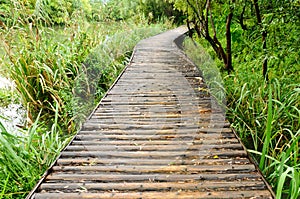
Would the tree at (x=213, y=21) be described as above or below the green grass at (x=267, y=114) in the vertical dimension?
above

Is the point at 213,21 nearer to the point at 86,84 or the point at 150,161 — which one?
the point at 86,84

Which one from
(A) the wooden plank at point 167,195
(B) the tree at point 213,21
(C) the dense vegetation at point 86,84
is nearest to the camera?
(A) the wooden plank at point 167,195

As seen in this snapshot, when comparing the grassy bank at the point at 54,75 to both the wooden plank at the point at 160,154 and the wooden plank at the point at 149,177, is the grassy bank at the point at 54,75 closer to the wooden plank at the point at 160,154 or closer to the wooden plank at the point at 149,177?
the wooden plank at the point at 160,154

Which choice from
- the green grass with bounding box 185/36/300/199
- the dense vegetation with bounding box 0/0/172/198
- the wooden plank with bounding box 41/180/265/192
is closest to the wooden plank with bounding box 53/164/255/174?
the wooden plank with bounding box 41/180/265/192

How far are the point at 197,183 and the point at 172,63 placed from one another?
389cm

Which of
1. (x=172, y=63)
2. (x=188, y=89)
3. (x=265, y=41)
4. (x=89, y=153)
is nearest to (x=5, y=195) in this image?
(x=89, y=153)

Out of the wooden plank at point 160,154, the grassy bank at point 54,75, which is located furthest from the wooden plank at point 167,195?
the grassy bank at point 54,75

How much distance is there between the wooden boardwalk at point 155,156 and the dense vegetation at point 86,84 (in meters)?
0.24

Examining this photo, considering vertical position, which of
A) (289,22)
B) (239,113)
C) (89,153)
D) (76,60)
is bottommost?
(239,113)

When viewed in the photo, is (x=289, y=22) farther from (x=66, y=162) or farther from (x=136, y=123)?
(x=66, y=162)

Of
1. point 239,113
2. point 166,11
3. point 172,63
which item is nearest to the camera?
point 239,113

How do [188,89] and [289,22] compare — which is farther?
[188,89]

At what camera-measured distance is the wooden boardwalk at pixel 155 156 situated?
1.75 meters

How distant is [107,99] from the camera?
3502 millimetres
